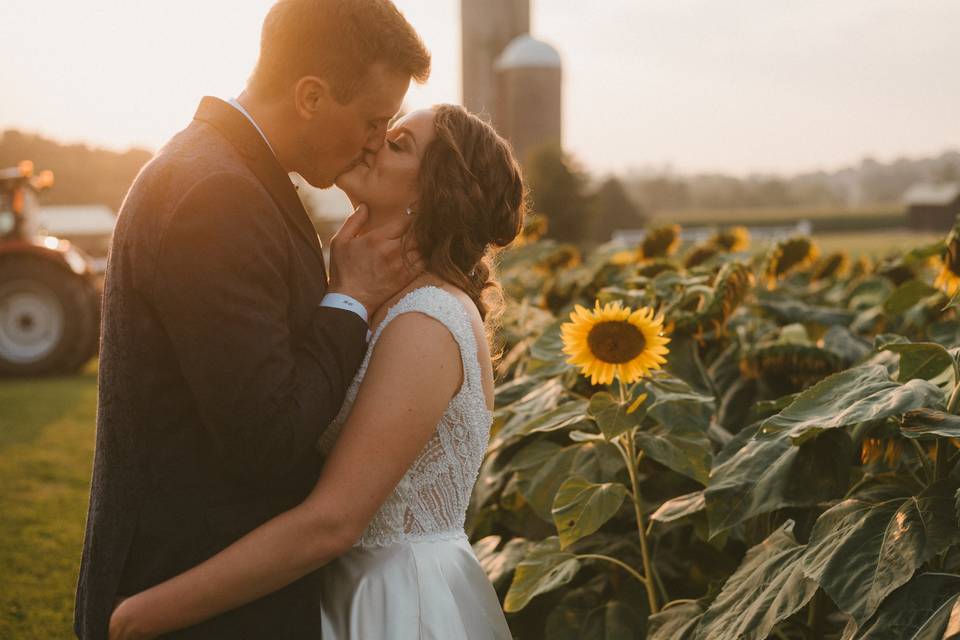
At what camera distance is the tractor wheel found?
10.8 m

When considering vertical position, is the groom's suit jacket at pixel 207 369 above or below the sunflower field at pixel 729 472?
above

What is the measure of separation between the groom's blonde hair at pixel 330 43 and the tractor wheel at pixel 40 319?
9.95 metres

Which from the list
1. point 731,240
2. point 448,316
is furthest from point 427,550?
point 731,240

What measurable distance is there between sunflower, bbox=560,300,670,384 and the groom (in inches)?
24.0

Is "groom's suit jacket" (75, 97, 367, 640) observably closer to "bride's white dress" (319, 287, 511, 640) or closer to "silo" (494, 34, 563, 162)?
"bride's white dress" (319, 287, 511, 640)

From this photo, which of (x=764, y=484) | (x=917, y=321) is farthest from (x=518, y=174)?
(x=917, y=321)

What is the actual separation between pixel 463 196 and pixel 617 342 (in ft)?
1.65

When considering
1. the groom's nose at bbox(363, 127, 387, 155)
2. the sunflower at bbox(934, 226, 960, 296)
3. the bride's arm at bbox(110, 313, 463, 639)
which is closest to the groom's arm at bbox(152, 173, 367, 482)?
the bride's arm at bbox(110, 313, 463, 639)

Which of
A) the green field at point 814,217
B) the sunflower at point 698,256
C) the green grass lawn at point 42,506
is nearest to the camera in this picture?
the sunflower at point 698,256

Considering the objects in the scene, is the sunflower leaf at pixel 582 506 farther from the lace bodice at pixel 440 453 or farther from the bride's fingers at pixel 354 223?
the bride's fingers at pixel 354 223

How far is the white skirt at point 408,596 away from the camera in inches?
71.2

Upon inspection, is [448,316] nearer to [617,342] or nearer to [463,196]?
[463,196]

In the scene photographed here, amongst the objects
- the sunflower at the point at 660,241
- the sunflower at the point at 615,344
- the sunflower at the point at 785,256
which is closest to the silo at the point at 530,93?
the sunflower at the point at 660,241

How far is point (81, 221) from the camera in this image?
1257 inches
